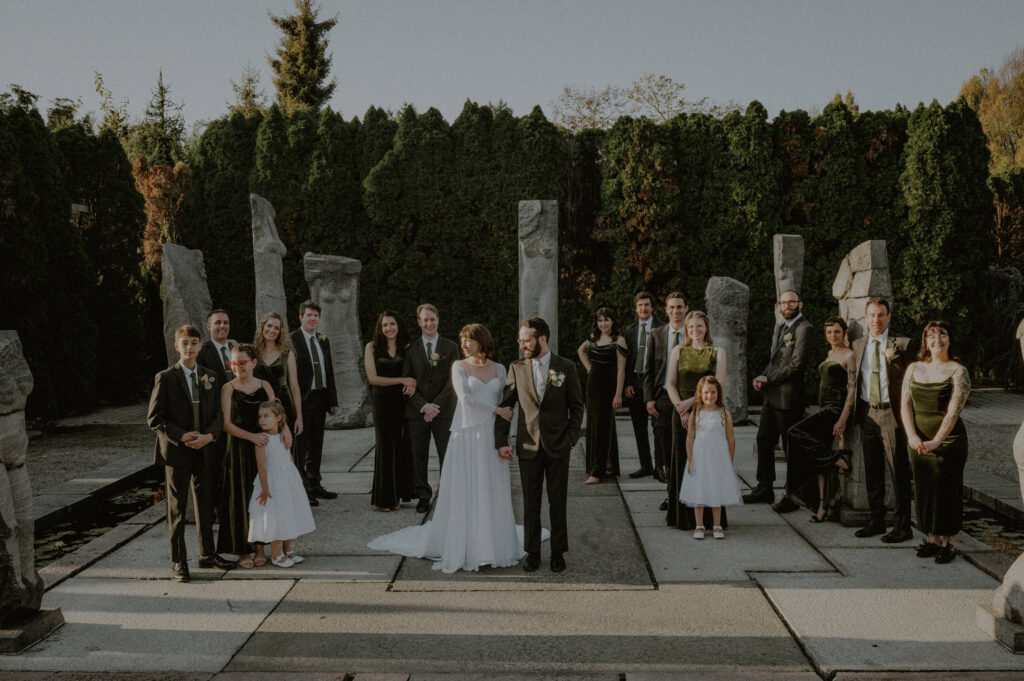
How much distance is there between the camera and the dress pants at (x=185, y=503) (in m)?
5.30

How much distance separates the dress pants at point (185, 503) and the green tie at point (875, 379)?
17.1ft

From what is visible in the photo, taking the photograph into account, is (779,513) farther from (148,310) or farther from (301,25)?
(301,25)

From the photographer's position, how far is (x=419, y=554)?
18.7ft

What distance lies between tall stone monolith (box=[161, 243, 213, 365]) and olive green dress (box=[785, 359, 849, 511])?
217 inches

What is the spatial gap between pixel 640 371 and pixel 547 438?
123 inches

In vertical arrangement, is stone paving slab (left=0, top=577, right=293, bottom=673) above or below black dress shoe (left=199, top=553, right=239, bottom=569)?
below

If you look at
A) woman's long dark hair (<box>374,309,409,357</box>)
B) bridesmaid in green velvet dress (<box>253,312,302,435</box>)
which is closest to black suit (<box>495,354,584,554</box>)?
woman's long dark hair (<box>374,309,409,357</box>)

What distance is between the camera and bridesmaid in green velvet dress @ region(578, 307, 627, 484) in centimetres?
798

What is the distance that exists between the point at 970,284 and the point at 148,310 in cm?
1586

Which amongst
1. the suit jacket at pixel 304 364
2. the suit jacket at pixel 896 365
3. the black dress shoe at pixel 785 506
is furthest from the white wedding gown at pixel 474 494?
the suit jacket at pixel 896 365

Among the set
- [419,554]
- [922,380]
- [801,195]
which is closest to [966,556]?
[922,380]

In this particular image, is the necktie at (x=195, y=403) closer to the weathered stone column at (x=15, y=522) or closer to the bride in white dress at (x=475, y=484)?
the weathered stone column at (x=15, y=522)

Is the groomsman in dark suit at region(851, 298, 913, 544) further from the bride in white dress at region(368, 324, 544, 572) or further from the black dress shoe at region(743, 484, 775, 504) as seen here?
the bride in white dress at region(368, 324, 544, 572)

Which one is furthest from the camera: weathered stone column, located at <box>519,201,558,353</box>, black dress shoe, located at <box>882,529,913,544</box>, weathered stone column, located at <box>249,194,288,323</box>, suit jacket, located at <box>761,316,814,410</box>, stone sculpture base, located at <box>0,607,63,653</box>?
weathered stone column, located at <box>249,194,288,323</box>
